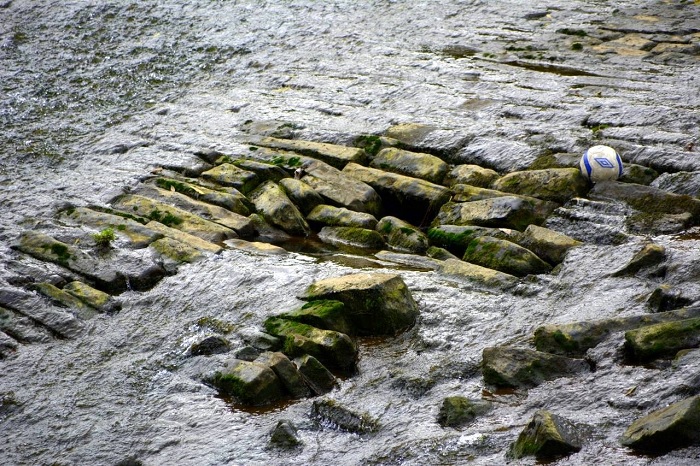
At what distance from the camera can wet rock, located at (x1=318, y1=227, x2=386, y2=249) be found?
8.35 meters

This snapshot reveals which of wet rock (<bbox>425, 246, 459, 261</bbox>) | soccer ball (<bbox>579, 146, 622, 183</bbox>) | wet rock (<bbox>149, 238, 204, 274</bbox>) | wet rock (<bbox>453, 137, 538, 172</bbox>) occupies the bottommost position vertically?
wet rock (<bbox>425, 246, 459, 261</bbox>)

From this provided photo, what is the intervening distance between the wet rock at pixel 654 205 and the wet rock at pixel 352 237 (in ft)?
6.81

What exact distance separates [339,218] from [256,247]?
0.93 meters

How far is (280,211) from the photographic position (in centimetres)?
894

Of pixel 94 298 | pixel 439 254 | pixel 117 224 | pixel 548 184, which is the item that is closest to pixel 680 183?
pixel 548 184

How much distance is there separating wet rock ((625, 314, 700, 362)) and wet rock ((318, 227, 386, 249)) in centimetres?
318

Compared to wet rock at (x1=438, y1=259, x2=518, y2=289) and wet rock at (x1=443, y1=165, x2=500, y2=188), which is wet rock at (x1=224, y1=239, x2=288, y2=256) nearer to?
wet rock at (x1=438, y1=259, x2=518, y2=289)

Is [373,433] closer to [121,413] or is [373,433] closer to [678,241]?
[121,413]

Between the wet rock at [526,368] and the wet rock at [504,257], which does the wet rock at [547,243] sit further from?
the wet rock at [526,368]

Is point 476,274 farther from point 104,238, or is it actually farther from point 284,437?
point 104,238

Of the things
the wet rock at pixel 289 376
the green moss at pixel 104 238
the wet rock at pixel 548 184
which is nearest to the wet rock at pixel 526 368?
the wet rock at pixel 289 376

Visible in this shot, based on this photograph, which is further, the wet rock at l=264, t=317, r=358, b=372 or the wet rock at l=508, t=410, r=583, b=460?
the wet rock at l=264, t=317, r=358, b=372

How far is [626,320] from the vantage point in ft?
19.6

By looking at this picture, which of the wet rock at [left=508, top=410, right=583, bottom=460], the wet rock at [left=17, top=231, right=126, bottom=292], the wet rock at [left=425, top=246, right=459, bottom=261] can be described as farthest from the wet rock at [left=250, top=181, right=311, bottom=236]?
the wet rock at [left=508, top=410, right=583, bottom=460]
